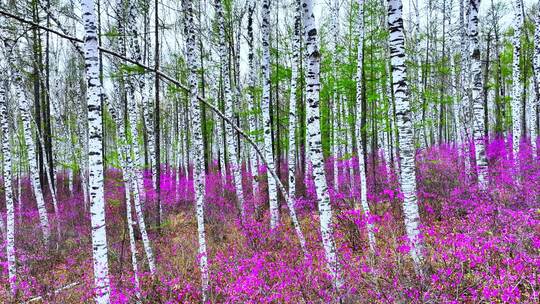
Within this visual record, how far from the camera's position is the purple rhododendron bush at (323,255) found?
13.4ft

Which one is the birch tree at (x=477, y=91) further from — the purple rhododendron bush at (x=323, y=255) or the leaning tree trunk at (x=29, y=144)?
the leaning tree trunk at (x=29, y=144)

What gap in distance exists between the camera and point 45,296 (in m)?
5.61

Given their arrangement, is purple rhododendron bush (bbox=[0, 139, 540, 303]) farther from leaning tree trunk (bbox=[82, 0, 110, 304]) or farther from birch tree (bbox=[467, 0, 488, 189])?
leaning tree trunk (bbox=[82, 0, 110, 304])

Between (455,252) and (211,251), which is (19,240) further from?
(455,252)

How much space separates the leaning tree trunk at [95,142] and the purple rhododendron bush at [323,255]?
1337mm

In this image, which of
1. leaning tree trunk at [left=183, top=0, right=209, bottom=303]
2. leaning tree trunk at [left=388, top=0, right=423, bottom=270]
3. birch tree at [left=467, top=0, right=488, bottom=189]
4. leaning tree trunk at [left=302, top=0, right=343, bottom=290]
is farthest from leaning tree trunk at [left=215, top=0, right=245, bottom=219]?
birch tree at [left=467, top=0, right=488, bottom=189]

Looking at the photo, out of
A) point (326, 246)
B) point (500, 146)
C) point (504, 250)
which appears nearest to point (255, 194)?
point (326, 246)

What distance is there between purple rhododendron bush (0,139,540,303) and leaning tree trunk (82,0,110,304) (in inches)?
52.6

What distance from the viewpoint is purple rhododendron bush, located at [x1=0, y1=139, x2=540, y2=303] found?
13.4 ft

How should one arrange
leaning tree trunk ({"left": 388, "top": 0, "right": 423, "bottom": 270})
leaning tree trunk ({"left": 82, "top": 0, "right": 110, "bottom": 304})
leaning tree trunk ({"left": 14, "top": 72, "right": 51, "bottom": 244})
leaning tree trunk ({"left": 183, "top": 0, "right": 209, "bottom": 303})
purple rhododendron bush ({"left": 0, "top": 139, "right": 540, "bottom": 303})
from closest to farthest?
leaning tree trunk ({"left": 82, "top": 0, "right": 110, "bottom": 304}) < purple rhododendron bush ({"left": 0, "top": 139, "right": 540, "bottom": 303}) < leaning tree trunk ({"left": 388, "top": 0, "right": 423, "bottom": 270}) < leaning tree trunk ({"left": 183, "top": 0, "right": 209, "bottom": 303}) < leaning tree trunk ({"left": 14, "top": 72, "right": 51, "bottom": 244})

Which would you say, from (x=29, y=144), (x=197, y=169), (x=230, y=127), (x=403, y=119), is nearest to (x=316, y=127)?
(x=403, y=119)

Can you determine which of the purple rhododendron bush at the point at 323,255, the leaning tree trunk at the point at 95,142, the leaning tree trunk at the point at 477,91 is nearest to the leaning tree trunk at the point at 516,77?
the purple rhododendron bush at the point at 323,255

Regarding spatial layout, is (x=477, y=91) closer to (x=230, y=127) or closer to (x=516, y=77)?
(x=516, y=77)

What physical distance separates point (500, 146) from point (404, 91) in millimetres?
13107
